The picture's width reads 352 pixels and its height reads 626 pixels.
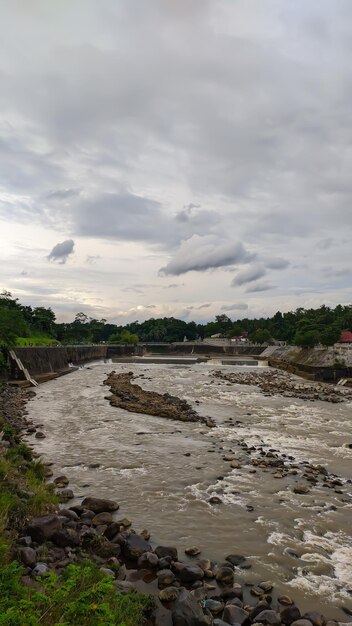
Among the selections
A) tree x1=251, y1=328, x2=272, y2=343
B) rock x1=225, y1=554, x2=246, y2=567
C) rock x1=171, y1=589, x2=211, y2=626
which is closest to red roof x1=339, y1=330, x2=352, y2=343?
tree x1=251, y1=328, x2=272, y2=343

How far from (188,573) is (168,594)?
0.80 m

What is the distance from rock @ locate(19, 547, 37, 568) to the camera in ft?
23.7

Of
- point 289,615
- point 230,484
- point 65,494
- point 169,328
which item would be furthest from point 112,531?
point 169,328

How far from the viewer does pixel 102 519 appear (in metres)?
10.1

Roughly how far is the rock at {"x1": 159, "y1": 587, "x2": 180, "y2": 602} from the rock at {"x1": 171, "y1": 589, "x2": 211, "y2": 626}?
0.53 m

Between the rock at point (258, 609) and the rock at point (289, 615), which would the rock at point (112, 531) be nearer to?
the rock at point (258, 609)

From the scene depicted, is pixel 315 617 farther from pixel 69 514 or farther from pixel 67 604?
pixel 69 514

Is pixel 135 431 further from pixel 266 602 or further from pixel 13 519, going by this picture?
pixel 266 602

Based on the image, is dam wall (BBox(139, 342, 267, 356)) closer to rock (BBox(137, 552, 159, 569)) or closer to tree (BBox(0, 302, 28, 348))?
tree (BBox(0, 302, 28, 348))

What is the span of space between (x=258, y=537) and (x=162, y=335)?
147 meters

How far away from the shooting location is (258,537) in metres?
10.1

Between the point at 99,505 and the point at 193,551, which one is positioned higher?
the point at 99,505

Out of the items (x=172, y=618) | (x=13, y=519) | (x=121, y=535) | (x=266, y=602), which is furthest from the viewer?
(x=121, y=535)

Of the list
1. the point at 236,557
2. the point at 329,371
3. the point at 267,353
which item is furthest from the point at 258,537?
the point at 267,353
